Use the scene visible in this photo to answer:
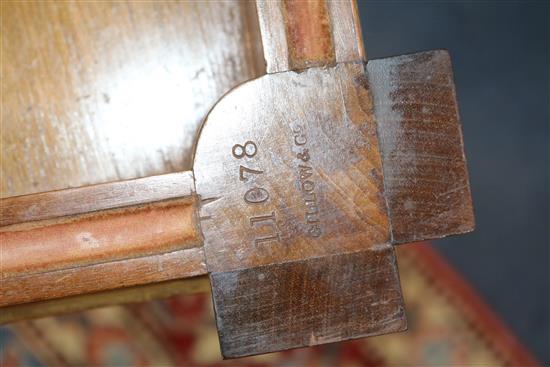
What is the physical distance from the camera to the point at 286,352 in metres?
2.15

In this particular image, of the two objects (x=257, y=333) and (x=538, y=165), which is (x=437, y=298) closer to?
(x=538, y=165)

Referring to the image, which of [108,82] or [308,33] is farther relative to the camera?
[108,82]

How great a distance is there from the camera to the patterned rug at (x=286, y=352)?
213 centimetres

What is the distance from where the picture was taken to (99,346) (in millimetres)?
2137

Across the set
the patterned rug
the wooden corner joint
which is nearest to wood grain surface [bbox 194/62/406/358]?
the wooden corner joint

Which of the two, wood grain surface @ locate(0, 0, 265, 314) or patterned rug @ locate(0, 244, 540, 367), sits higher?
wood grain surface @ locate(0, 0, 265, 314)

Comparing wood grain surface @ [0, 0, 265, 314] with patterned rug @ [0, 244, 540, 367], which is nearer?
wood grain surface @ [0, 0, 265, 314]

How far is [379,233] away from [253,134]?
236 mm

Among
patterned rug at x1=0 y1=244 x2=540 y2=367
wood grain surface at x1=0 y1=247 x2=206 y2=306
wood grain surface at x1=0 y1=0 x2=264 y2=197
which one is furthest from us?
patterned rug at x1=0 y1=244 x2=540 y2=367

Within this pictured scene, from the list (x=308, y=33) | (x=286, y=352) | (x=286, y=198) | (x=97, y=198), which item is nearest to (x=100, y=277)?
(x=97, y=198)

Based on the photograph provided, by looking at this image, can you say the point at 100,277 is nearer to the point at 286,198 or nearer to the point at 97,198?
the point at 97,198

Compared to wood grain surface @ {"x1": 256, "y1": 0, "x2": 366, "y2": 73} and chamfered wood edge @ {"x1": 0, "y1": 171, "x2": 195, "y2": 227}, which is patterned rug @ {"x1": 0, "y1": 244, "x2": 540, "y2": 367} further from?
wood grain surface @ {"x1": 256, "y1": 0, "x2": 366, "y2": 73}

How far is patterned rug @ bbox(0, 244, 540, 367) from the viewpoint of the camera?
213 centimetres

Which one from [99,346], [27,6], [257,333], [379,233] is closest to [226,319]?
[257,333]
